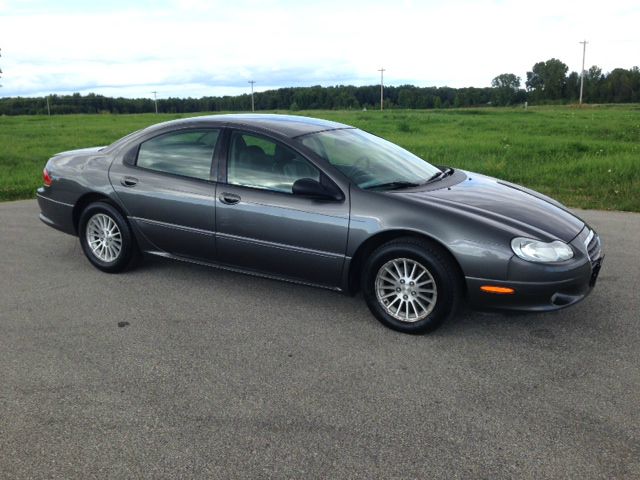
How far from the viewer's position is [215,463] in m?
2.66

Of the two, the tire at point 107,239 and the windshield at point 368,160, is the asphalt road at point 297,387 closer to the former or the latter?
the tire at point 107,239

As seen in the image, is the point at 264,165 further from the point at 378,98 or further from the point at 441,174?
the point at 378,98

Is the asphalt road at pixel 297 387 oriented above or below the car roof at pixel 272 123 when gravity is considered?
below

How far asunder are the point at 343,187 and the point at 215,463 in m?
2.23

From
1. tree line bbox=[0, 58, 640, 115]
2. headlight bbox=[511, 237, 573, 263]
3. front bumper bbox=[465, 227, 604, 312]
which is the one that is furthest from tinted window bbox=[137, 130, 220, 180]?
tree line bbox=[0, 58, 640, 115]

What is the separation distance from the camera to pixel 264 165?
4.65 m

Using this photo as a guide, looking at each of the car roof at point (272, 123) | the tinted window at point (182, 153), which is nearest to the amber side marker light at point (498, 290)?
the car roof at point (272, 123)

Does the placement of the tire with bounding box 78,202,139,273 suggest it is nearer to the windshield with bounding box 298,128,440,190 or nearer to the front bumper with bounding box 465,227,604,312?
the windshield with bounding box 298,128,440,190

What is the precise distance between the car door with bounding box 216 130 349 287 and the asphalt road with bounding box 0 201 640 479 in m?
0.38

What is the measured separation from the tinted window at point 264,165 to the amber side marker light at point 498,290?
1425 millimetres

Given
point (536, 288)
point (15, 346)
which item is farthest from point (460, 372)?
point (15, 346)

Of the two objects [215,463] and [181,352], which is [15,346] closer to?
[181,352]

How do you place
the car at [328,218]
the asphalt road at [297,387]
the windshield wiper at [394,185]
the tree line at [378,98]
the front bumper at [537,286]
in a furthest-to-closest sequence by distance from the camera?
the tree line at [378,98], the windshield wiper at [394,185], the car at [328,218], the front bumper at [537,286], the asphalt road at [297,387]

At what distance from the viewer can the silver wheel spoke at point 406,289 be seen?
405cm
